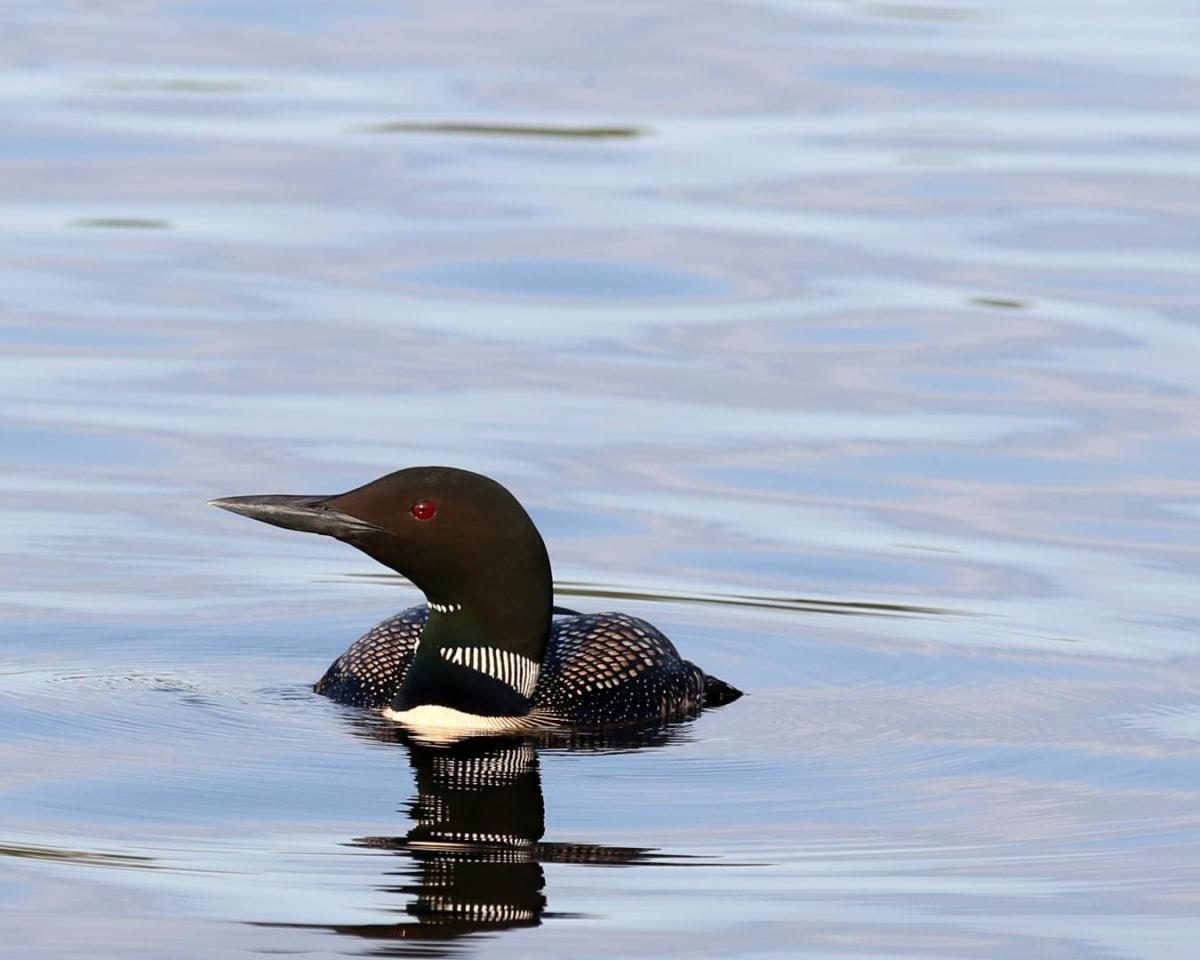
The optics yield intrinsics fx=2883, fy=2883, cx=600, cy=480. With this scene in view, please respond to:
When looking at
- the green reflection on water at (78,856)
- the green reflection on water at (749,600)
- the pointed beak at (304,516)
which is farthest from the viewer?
the green reflection on water at (749,600)

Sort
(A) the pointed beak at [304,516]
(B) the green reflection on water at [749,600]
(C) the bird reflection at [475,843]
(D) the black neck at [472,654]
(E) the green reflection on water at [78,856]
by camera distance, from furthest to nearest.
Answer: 1. (B) the green reflection on water at [749,600]
2. (D) the black neck at [472,654]
3. (A) the pointed beak at [304,516]
4. (E) the green reflection on water at [78,856]
5. (C) the bird reflection at [475,843]

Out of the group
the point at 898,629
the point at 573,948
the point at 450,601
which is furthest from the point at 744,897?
the point at 898,629

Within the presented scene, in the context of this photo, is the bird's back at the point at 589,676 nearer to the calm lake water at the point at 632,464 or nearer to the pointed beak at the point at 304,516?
the calm lake water at the point at 632,464

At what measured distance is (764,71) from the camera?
18.6 metres

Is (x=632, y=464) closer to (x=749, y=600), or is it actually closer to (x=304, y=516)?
(x=749, y=600)

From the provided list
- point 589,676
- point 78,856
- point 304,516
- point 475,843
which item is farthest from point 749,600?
point 78,856

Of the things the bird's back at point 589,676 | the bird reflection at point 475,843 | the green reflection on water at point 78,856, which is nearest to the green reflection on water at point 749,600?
the bird's back at point 589,676

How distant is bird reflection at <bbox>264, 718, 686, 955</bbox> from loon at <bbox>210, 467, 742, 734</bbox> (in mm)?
131

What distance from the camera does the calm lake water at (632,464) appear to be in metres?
5.76

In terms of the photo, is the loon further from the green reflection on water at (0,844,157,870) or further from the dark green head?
the green reflection on water at (0,844,157,870)

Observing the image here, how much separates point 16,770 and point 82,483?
3.08 meters

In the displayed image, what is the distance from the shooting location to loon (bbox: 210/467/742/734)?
23.2ft

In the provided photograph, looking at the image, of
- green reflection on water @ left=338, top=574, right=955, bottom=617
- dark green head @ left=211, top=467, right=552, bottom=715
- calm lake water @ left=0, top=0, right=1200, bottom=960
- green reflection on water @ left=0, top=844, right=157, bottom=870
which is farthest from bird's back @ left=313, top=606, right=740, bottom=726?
green reflection on water @ left=0, top=844, right=157, bottom=870

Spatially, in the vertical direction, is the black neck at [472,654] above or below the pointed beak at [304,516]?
below
